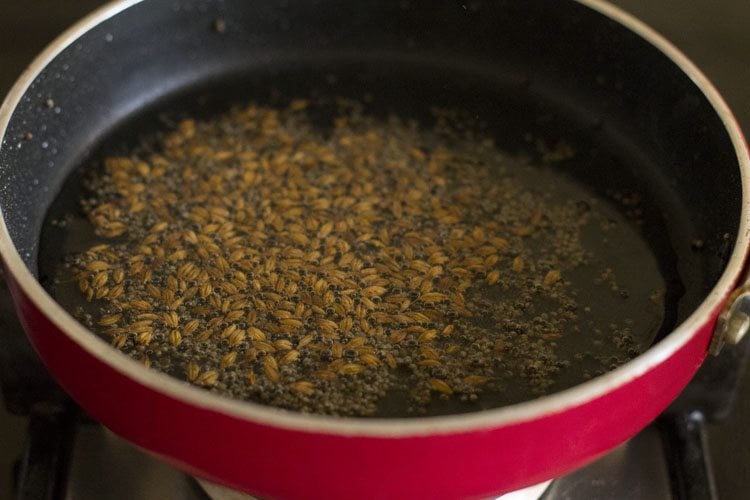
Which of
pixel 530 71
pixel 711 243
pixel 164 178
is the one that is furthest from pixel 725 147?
pixel 164 178

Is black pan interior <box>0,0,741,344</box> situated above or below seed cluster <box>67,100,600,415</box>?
above

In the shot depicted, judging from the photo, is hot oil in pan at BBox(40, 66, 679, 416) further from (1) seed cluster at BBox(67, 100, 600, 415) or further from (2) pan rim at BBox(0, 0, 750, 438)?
(2) pan rim at BBox(0, 0, 750, 438)

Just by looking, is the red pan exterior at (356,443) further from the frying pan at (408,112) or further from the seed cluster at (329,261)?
the seed cluster at (329,261)

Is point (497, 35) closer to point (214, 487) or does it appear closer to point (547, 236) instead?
point (547, 236)

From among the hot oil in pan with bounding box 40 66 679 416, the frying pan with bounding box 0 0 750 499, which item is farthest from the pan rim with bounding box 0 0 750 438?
the hot oil in pan with bounding box 40 66 679 416

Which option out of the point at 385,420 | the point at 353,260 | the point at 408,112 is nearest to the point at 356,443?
the point at 385,420
